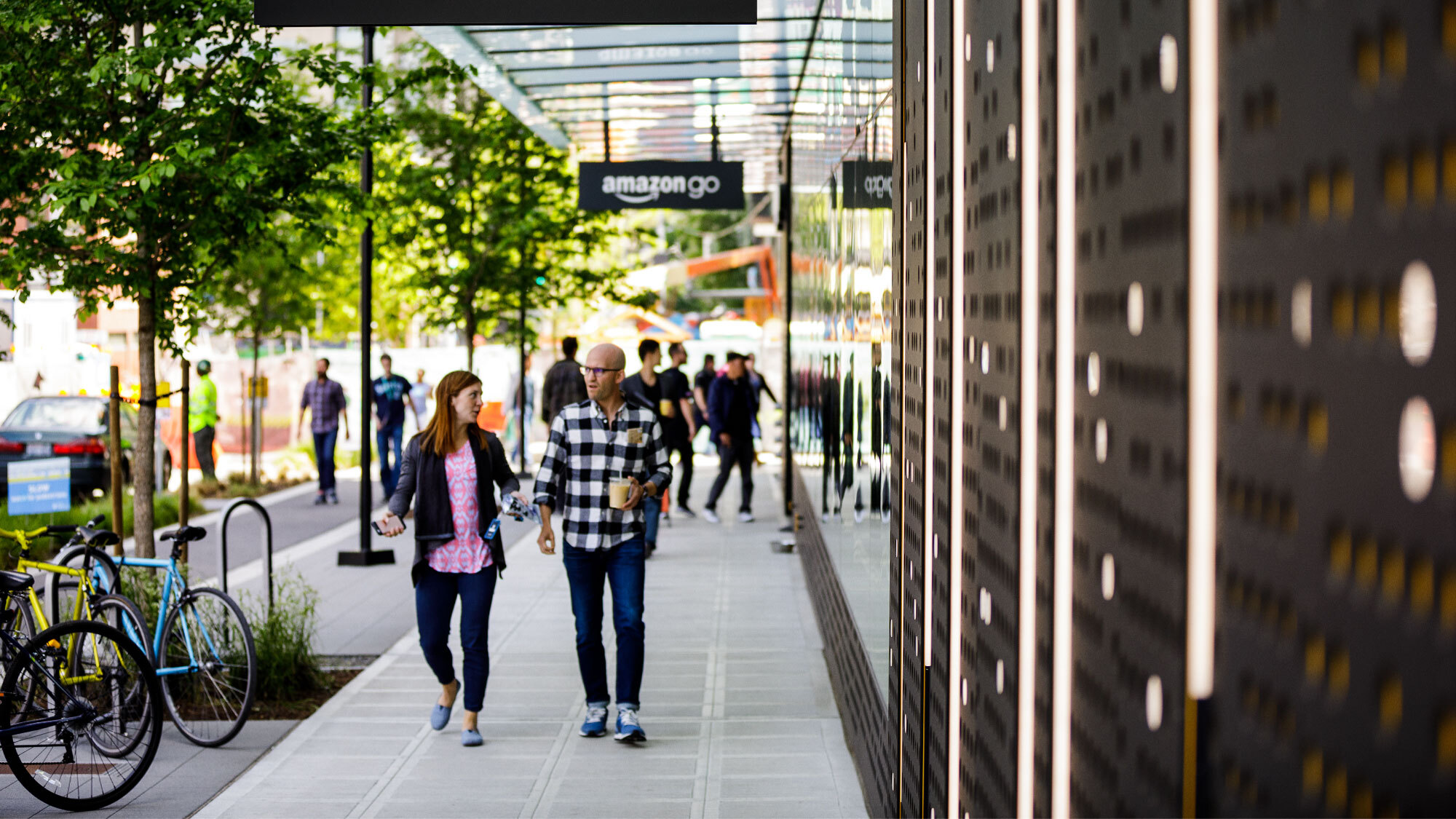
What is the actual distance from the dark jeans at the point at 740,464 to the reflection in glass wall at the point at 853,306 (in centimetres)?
510

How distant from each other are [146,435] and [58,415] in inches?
480

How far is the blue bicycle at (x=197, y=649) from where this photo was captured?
6.82 m

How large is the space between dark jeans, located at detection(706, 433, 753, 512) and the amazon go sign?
2880 millimetres

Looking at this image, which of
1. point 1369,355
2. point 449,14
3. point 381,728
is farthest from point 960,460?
point 381,728

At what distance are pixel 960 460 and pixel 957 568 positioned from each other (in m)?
0.25

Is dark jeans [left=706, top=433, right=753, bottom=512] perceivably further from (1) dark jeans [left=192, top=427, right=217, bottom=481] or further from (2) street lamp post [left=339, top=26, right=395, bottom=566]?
(1) dark jeans [left=192, top=427, right=217, bottom=481]

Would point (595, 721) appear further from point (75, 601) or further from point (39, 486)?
point (39, 486)

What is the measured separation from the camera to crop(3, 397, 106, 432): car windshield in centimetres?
1897

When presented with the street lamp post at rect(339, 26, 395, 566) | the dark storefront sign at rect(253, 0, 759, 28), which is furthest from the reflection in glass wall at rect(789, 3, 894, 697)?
the street lamp post at rect(339, 26, 395, 566)

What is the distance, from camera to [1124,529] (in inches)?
72.9

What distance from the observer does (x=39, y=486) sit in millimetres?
8195

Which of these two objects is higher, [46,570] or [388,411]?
[388,411]

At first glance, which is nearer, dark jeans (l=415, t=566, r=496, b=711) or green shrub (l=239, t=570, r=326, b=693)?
dark jeans (l=415, t=566, r=496, b=711)

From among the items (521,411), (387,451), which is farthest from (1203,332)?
(521,411)
